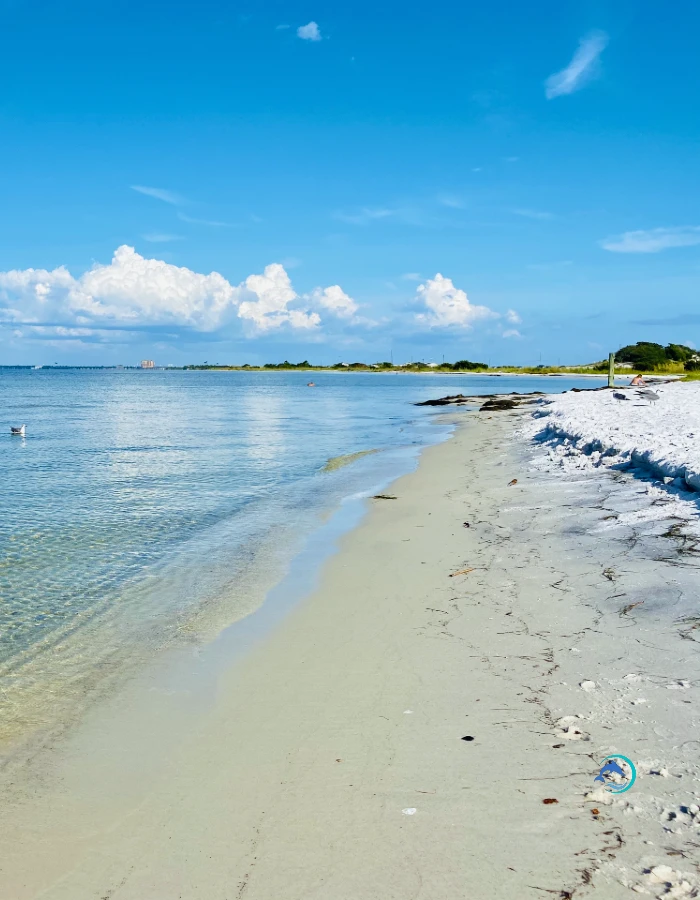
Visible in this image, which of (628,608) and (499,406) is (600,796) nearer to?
(628,608)

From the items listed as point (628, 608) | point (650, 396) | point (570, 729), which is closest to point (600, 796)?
point (570, 729)

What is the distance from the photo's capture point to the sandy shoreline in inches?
122

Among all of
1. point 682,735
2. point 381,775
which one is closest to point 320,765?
point 381,775

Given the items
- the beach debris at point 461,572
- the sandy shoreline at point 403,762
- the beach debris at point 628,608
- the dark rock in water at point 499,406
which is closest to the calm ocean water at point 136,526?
the sandy shoreline at point 403,762

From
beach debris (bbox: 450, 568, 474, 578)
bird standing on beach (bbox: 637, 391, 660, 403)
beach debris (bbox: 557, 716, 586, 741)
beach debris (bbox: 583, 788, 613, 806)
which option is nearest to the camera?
beach debris (bbox: 583, 788, 613, 806)

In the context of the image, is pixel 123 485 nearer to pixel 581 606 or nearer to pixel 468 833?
pixel 581 606

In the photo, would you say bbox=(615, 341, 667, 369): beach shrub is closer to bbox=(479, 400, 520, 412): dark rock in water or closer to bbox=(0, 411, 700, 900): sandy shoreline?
bbox=(479, 400, 520, 412): dark rock in water

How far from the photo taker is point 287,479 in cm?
1727

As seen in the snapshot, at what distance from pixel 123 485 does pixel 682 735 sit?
14.2 metres
